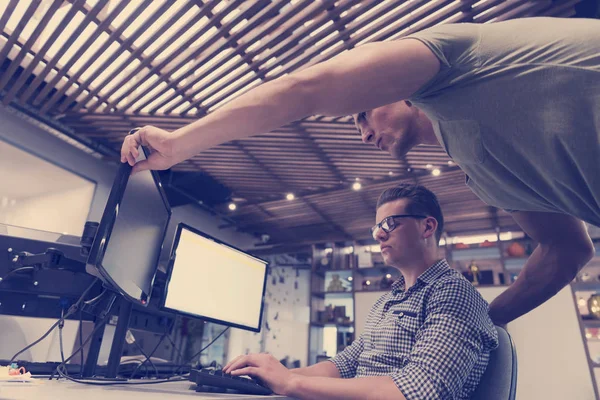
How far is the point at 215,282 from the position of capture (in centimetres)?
162

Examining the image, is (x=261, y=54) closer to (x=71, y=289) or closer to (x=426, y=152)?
(x=426, y=152)

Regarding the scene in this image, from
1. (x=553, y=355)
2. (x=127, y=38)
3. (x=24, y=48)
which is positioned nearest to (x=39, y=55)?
(x=24, y=48)

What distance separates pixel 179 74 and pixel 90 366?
2.74 metres

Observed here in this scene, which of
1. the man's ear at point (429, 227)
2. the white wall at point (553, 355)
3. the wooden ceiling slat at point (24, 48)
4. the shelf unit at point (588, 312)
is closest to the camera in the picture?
the man's ear at point (429, 227)

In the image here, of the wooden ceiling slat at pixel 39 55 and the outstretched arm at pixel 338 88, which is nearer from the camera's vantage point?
the outstretched arm at pixel 338 88

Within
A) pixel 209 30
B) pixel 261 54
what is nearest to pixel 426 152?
pixel 261 54

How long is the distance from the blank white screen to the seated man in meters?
0.42

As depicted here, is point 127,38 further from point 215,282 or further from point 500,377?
point 500,377

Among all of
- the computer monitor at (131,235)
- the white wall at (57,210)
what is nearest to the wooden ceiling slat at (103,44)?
the white wall at (57,210)

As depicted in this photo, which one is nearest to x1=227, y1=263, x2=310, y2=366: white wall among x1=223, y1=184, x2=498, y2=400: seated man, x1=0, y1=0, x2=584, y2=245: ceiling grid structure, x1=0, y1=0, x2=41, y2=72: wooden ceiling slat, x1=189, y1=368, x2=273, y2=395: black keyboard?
x1=0, y1=0, x2=584, y2=245: ceiling grid structure

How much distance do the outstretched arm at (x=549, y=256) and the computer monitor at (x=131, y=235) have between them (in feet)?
3.51

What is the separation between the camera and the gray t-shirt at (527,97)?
0.64 metres

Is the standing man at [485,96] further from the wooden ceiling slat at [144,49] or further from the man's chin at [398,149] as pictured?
the wooden ceiling slat at [144,49]

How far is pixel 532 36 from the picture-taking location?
0.67 meters
